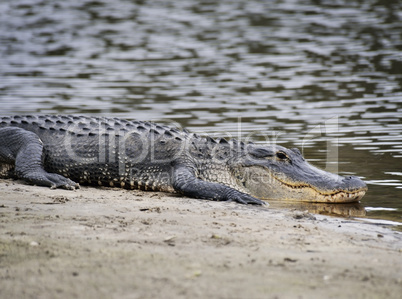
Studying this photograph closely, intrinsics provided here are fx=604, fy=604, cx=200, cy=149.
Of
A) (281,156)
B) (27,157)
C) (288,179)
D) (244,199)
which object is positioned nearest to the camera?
(244,199)

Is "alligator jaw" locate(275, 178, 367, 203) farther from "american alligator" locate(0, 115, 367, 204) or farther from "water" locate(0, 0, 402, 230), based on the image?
"water" locate(0, 0, 402, 230)

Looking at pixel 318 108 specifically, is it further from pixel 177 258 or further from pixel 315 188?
pixel 177 258

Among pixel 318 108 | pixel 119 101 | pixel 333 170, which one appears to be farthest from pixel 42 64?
pixel 333 170

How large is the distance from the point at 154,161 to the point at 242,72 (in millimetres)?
8110

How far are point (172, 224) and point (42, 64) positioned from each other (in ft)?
40.9

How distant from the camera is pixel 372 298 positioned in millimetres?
3066

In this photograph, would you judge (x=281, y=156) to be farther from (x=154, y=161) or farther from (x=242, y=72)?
(x=242, y=72)

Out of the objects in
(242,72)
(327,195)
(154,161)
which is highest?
(242,72)

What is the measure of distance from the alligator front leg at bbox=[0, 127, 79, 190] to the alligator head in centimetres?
188

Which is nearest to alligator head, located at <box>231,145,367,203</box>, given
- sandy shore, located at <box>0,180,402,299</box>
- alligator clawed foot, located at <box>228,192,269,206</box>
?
alligator clawed foot, located at <box>228,192,269,206</box>

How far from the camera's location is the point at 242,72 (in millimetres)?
14273

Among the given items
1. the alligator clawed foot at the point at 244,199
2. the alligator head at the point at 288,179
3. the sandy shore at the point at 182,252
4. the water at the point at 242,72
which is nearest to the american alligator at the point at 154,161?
the alligator head at the point at 288,179

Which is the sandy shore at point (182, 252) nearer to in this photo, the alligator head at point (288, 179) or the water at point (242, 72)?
the alligator head at point (288, 179)

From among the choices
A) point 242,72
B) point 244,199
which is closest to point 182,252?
point 244,199
